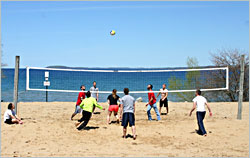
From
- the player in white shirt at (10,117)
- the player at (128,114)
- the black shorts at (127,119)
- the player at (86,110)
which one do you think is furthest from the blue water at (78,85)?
the player in white shirt at (10,117)

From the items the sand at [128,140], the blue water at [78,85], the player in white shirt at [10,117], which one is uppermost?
the blue water at [78,85]

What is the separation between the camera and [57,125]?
36.3 ft

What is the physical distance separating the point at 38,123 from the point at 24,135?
5.27ft

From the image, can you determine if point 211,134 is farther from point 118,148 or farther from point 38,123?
point 38,123

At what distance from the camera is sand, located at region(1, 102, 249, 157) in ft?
26.7

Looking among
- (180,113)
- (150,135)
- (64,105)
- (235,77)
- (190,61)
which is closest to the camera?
(150,135)

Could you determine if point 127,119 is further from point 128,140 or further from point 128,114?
point 128,140

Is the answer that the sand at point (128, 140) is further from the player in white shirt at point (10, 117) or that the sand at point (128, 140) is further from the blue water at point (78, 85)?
the blue water at point (78, 85)

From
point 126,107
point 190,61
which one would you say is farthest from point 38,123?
point 190,61

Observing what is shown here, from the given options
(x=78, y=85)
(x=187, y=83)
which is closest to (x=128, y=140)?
(x=187, y=83)

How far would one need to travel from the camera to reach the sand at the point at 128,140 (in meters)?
8.13

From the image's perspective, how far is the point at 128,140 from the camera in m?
9.47

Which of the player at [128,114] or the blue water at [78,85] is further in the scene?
the blue water at [78,85]

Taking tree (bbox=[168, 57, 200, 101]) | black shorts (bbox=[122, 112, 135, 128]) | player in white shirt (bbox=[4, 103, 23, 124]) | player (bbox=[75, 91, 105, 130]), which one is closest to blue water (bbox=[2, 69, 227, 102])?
tree (bbox=[168, 57, 200, 101])
